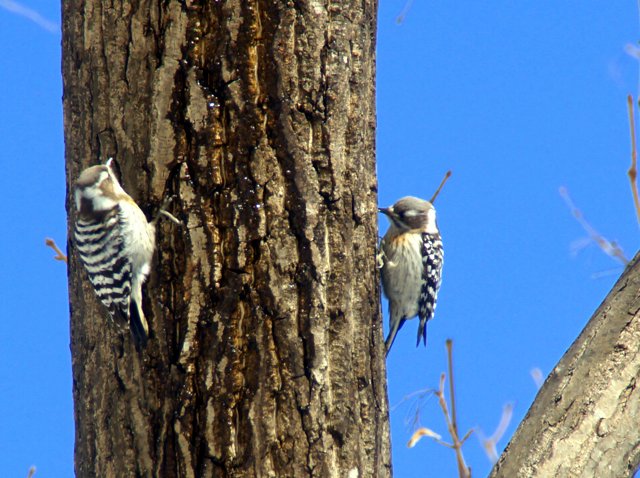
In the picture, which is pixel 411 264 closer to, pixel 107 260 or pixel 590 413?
pixel 107 260

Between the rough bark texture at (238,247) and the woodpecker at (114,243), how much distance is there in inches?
2.4

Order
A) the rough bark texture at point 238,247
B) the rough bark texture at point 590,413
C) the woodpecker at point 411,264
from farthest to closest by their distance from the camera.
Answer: the woodpecker at point 411,264 < the rough bark texture at point 590,413 < the rough bark texture at point 238,247

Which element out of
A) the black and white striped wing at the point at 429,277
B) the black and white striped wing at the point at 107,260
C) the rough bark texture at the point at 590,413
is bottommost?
the rough bark texture at the point at 590,413

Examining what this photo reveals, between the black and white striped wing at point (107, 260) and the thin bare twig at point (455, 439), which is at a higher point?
the black and white striped wing at point (107, 260)

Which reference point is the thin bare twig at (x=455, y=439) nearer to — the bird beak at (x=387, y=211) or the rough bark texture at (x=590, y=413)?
the rough bark texture at (x=590, y=413)

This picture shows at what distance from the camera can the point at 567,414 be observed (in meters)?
2.66

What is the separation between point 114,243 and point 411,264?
95.0 inches

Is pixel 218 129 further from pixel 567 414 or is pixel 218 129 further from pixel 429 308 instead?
pixel 429 308

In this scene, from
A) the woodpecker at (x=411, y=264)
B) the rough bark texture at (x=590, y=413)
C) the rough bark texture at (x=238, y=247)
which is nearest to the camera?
the rough bark texture at (x=238, y=247)

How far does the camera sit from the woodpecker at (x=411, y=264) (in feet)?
17.4

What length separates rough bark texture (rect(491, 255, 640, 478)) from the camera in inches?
102

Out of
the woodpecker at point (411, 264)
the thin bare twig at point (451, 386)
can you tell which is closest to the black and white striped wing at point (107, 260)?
the thin bare twig at point (451, 386)

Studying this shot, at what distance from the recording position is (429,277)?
532 cm

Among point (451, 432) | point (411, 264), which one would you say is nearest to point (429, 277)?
point (411, 264)
